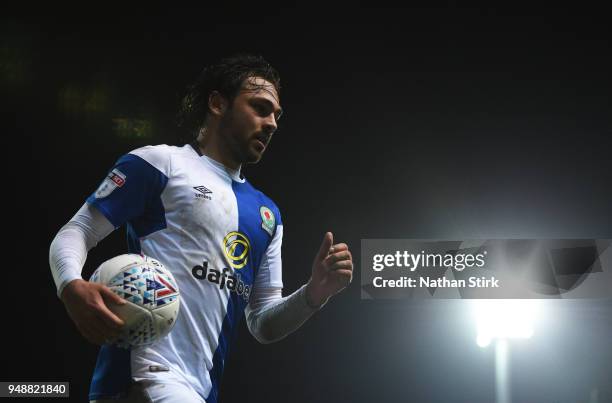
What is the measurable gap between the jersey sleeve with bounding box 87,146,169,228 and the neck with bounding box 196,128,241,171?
0.25 m

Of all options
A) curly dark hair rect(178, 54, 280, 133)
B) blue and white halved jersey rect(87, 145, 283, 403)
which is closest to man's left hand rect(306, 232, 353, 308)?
blue and white halved jersey rect(87, 145, 283, 403)

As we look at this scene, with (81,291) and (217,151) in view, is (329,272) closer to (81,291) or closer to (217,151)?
(217,151)

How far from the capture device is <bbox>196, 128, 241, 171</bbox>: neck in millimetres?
2102

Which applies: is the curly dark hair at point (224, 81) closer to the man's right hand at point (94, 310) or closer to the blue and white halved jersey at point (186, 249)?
the blue and white halved jersey at point (186, 249)

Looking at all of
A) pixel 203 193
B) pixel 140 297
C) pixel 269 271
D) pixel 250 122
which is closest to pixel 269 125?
pixel 250 122

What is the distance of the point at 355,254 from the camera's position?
19.3 feet

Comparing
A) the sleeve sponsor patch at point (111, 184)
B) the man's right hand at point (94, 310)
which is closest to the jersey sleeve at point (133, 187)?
the sleeve sponsor patch at point (111, 184)

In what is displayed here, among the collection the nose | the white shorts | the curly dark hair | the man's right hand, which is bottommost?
the white shorts

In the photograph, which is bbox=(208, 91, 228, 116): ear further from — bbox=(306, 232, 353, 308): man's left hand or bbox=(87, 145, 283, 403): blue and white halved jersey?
bbox=(306, 232, 353, 308): man's left hand

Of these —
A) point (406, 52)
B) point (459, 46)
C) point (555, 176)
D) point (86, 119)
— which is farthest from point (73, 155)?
point (555, 176)

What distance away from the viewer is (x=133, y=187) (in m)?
1.75

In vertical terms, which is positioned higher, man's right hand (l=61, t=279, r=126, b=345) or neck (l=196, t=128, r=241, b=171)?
neck (l=196, t=128, r=241, b=171)

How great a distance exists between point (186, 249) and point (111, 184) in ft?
0.86

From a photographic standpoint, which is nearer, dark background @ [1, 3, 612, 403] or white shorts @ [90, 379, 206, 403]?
white shorts @ [90, 379, 206, 403]
